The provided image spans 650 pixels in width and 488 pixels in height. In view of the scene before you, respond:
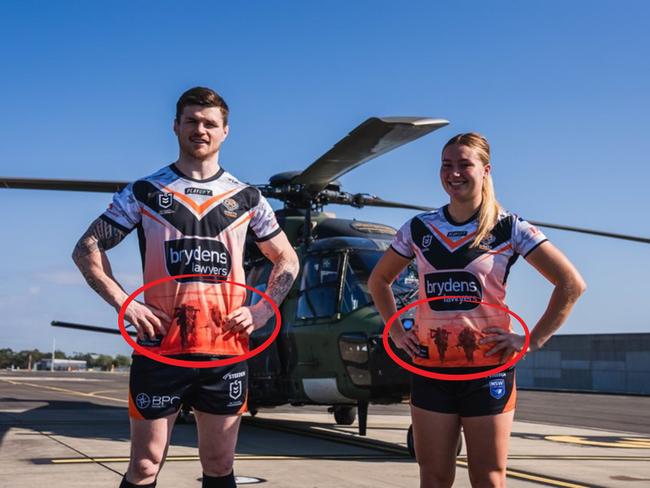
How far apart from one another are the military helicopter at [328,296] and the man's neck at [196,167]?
4.38m

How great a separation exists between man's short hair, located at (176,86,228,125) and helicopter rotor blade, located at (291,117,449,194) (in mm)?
3607

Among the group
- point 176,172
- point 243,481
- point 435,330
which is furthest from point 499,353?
point 243,481

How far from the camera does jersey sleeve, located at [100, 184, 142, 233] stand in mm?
3691

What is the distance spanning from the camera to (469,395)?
3623 millimetres

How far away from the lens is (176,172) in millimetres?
3832

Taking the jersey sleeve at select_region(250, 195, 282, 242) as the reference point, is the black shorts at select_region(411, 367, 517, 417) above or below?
below

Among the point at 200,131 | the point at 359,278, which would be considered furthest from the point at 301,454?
the point at 200,131

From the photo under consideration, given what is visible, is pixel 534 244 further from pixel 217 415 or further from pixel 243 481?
pixel 243 481

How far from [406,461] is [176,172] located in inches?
242

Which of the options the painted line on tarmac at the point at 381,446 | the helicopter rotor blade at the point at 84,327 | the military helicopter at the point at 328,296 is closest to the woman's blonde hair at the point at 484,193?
the military helicopter at the point at 328,296

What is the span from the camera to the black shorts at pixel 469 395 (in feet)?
11.8

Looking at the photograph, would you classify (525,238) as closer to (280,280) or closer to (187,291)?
(280,280)

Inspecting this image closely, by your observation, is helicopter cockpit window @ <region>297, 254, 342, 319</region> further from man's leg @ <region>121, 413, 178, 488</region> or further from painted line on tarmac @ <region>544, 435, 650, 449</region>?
man's leg @ <region>121, 413, 178, 488</region>

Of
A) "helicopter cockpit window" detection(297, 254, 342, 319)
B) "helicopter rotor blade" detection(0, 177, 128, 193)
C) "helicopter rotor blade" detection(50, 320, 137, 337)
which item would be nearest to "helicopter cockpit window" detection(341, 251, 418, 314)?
"helicopter cockpit window" detection(297, 254, 342, 319)
